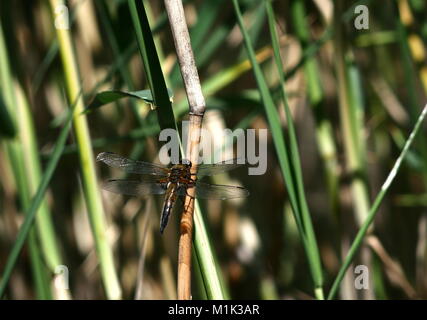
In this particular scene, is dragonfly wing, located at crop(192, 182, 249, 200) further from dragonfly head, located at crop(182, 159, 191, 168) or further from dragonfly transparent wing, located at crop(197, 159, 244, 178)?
dragonfly head, located at crop(182, 159, 191, 168)

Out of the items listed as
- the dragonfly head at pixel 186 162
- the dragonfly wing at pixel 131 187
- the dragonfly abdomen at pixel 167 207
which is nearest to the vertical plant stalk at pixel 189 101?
the dragonfly head at pixel 186 162

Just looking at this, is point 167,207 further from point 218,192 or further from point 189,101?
point 189,101

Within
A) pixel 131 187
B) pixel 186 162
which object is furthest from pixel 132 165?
pixel 186 162

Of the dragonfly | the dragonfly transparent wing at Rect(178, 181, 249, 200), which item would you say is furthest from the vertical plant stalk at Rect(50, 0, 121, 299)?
the dragonfly transparent wing at Rect(178, 181, 249, 200)

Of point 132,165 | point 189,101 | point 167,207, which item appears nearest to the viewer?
point 189,101

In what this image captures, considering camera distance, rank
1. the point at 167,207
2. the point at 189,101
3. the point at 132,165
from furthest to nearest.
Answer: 1. the point at 132,165
2. the point at 167,207
3. the point at 189,101
